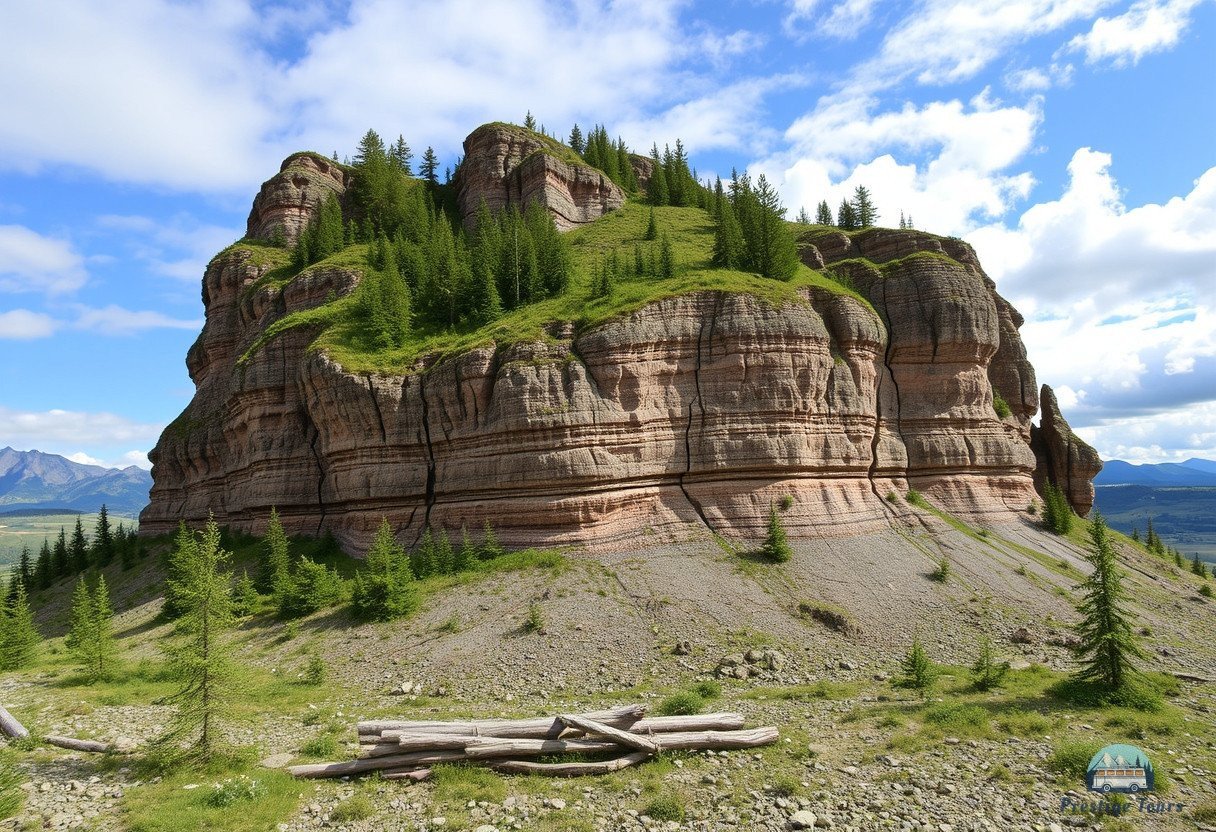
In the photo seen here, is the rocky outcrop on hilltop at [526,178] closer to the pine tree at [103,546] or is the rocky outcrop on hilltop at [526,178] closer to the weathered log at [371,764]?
the pine tree at [103,546]

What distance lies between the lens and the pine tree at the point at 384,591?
31.8 metres

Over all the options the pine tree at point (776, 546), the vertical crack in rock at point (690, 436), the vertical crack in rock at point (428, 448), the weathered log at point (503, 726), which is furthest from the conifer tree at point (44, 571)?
the pine tree at point (776, 546)

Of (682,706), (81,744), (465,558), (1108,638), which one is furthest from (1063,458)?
(81,744)

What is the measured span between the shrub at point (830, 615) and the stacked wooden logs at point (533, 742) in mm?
13670

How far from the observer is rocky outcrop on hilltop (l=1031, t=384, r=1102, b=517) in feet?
200

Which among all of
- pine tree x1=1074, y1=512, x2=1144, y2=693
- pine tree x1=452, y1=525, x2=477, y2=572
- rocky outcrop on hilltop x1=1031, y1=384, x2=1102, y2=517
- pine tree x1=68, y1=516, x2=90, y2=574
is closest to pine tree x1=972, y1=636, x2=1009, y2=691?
pine tree x1=1074, y1=512, x2=1144, y2=693

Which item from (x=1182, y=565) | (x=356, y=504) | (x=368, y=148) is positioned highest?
(x=368, y=148)

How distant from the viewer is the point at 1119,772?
15852 mm

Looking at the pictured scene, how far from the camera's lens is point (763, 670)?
26344mm

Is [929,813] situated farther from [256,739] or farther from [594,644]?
[256,739]

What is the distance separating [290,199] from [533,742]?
87.0 meters

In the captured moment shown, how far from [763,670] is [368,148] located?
106850 millimetres

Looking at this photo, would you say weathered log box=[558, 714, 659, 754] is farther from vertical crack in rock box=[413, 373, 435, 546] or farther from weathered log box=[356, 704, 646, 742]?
vertical crack in rock box=[413, 373, 435, 546]

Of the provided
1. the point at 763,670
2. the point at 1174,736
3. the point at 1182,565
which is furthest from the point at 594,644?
the point at 1182,565
